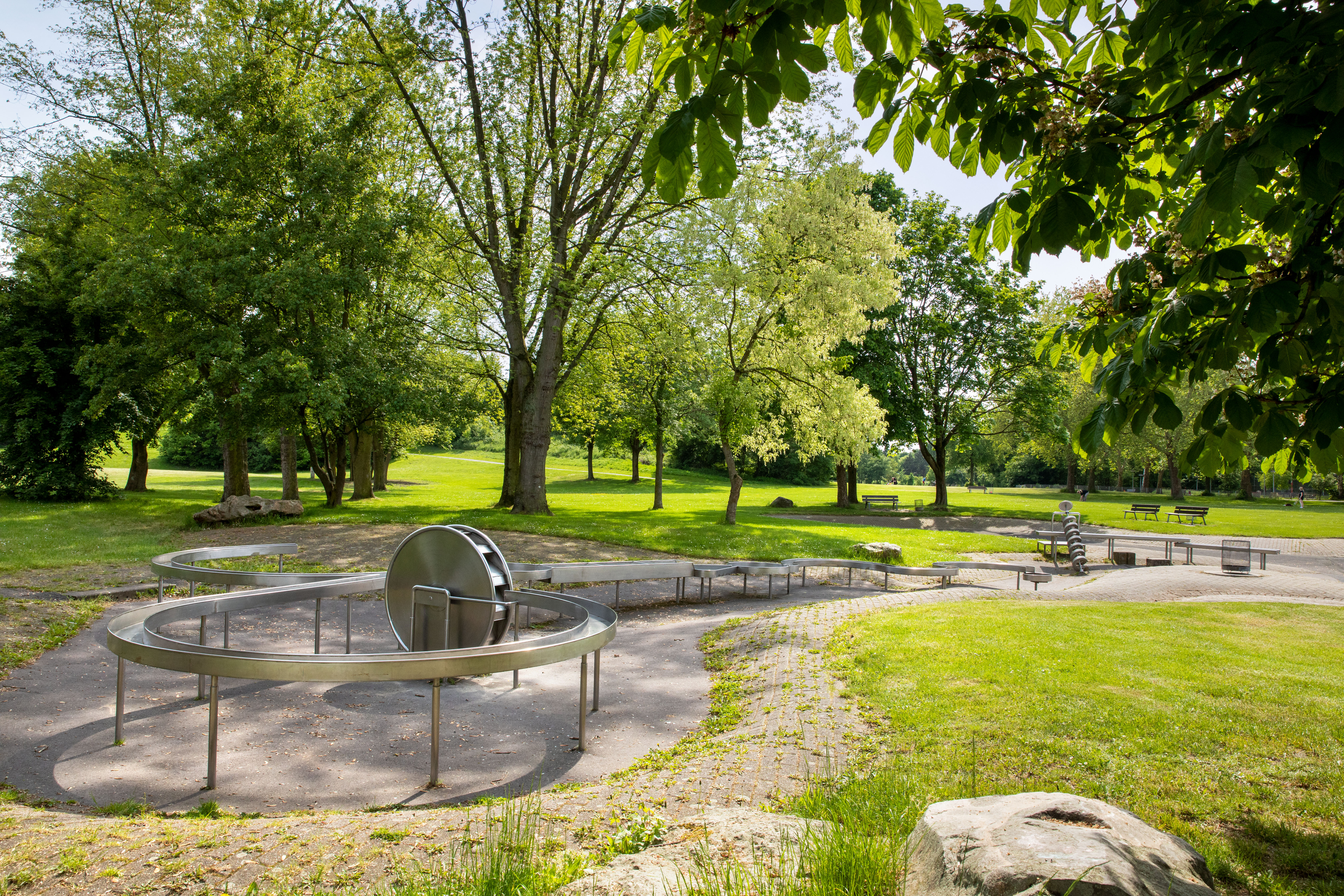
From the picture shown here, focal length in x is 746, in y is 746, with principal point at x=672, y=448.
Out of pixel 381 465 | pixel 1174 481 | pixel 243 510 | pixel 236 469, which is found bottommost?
pixel 243 510

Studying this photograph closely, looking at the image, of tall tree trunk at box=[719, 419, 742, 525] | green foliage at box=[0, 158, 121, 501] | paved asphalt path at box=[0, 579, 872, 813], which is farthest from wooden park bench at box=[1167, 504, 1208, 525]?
green foliage at box=[0, 158, 121, 501]

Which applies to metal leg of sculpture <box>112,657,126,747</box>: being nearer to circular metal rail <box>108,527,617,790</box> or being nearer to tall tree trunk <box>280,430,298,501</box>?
circular metal rail <box>108,527,617,790</box>

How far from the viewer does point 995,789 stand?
4.68 metres

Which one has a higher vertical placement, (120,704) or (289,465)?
(289,465)

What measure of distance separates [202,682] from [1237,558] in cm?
2106

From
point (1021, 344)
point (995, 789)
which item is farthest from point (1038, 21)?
point (1021, 344)

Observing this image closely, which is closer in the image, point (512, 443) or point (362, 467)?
point (512, 443)

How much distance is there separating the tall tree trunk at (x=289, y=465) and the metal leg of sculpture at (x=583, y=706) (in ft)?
67.0

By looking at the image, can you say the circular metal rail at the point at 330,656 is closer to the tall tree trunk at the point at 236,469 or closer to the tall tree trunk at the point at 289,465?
the tall tree trunk at the point at 289,465

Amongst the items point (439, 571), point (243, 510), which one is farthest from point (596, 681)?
point (243, 510)

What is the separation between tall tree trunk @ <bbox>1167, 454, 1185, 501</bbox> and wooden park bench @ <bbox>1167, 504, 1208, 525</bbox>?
68.1 ft

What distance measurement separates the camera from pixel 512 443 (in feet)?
89.2

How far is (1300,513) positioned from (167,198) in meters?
52.9

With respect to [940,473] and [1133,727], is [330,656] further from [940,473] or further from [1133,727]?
[940,473]
